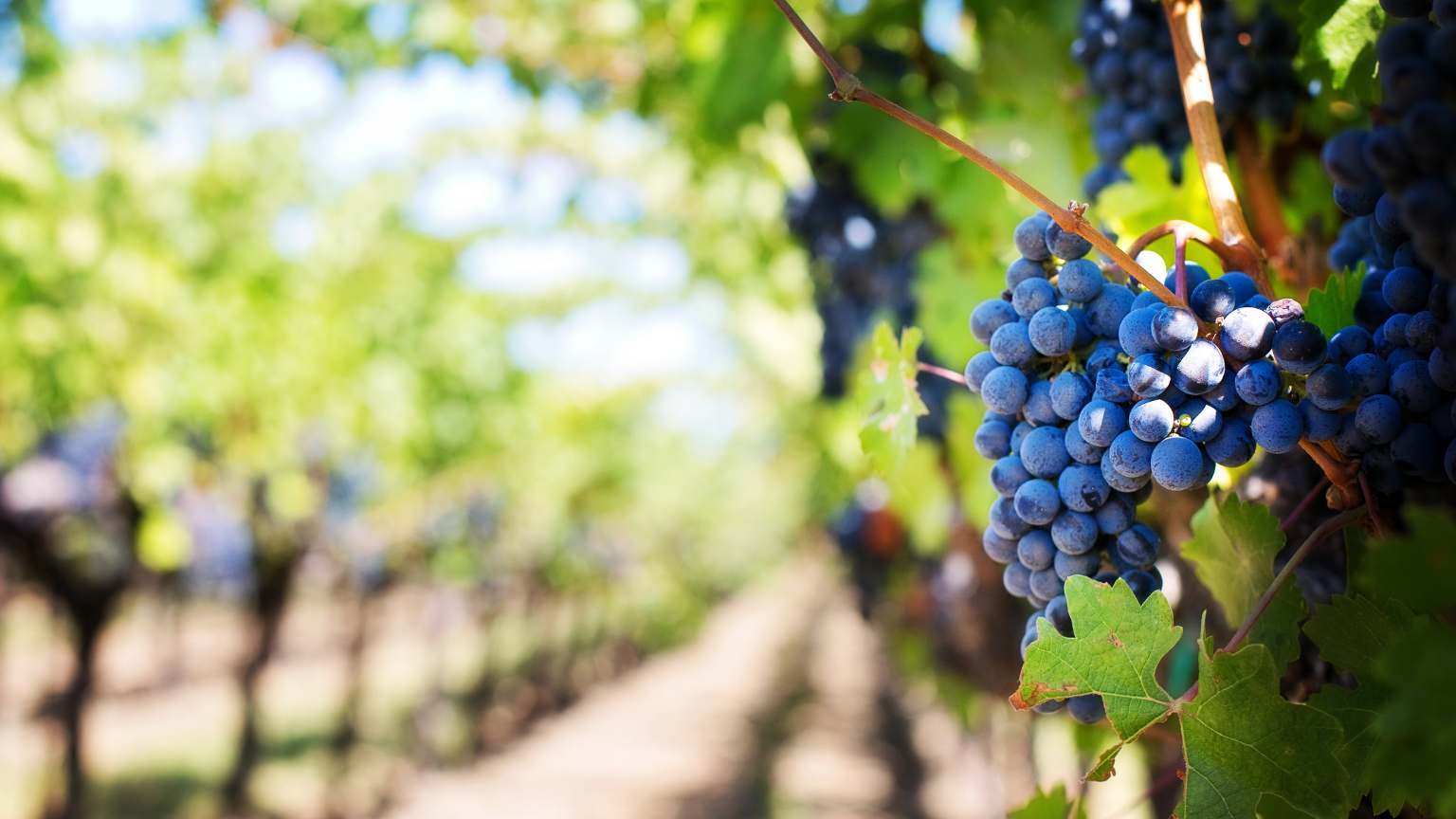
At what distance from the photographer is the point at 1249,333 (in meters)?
0.86

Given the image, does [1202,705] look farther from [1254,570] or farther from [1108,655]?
[1254,570]

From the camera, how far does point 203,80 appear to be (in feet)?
20.4

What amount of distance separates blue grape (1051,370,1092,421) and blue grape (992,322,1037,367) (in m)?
0.04

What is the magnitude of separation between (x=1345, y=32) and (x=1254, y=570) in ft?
1.83

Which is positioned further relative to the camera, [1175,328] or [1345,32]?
[1345,32]

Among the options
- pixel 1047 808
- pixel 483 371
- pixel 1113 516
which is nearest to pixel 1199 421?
pixel 1113 516

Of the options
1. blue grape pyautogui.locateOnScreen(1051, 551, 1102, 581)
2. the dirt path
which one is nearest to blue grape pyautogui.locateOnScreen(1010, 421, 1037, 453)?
blue grape pyautogui.locateOnScreen(1051, 551, 1102, 581)

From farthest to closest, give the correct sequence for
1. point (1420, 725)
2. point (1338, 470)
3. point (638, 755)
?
point (638, 755)
point (1338, 470)
point (1420, 725)

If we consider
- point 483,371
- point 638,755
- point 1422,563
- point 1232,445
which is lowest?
point 638,755

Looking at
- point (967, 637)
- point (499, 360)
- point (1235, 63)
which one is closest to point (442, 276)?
point (499, 360)

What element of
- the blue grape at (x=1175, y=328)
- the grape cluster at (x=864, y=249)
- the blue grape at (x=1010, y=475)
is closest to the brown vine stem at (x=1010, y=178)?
the blue grape at (x=1175, y=328)

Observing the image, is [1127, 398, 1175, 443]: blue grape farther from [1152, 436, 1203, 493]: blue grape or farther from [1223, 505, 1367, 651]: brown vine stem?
[1223, 505, 1367, 651]: brown vine stem

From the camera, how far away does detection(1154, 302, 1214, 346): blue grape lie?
86cm

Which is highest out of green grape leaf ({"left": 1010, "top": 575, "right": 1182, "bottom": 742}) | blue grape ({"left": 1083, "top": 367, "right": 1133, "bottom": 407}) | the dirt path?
blue grape ({"left": 1083, "top": 367, "right": 1133, "bottom": 407})
